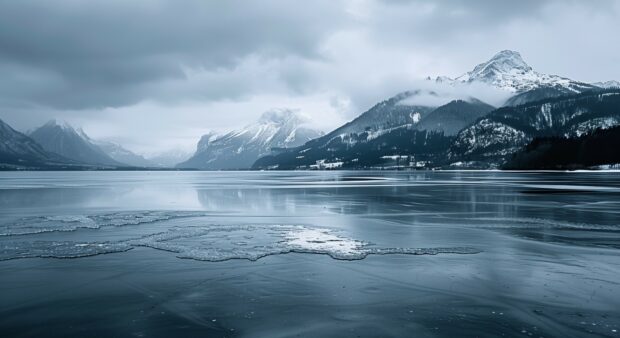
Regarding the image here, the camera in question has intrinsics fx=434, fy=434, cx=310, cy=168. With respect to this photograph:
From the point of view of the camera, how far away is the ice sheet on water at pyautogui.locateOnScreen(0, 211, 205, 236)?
27.9 m

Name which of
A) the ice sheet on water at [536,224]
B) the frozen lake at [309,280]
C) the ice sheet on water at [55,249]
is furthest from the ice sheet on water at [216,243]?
the ice sheet on water at [536,224]

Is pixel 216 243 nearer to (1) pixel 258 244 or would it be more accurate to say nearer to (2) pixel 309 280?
(1) pixel 258 244

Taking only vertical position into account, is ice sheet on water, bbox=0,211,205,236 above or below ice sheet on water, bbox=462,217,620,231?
below

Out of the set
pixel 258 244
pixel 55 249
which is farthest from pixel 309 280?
pixel 55 249

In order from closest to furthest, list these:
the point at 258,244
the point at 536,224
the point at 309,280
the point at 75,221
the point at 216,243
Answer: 1. the point at 309,280
2. the point at 258,244
3. the point at 216,243
4. the point at 536,224
5. the point at 75,221

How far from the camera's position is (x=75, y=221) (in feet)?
106

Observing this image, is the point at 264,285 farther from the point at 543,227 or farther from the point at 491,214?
the point at 491,214

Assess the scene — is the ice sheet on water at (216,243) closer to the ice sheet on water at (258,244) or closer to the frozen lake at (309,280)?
the ice sheet on water at (258,244)

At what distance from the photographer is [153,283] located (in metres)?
15.3

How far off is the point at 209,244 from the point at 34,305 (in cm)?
1037

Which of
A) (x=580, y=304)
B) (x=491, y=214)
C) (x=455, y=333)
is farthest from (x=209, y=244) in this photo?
(x=491, y=214)

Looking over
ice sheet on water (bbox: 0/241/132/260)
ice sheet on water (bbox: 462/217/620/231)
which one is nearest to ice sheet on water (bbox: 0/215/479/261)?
ice sheet on water (bbox: 0/241/132/260)

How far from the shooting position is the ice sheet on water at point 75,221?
27906 mm

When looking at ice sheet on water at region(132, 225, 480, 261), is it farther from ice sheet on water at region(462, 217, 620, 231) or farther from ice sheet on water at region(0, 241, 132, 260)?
ice sheet on water at region(462, 217, 620, 231)
